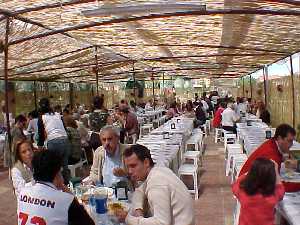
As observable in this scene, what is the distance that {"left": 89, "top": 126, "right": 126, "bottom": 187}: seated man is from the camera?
15.3ft

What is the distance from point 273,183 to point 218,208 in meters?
3.01

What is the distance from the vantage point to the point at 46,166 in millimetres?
2740

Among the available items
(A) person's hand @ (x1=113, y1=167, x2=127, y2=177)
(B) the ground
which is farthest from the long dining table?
(A) person's hand @ (x1=113, y1=167, x2=127, y2=177)

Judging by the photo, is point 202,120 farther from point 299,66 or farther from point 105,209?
point 105,209

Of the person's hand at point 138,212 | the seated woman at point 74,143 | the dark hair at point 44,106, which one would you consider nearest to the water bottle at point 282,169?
the person's hand at point 138,212

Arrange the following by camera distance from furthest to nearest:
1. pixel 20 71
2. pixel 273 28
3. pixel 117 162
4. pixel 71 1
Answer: pixel 20 71, pixel 273 28, pixel 71 1, pixel 117 162

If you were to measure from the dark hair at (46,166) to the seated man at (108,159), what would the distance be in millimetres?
1832

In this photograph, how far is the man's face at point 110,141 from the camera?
4645 millimetres

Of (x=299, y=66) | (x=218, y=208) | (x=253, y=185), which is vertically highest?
(x=299, y=66)

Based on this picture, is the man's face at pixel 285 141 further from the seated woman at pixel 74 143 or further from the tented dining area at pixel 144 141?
the seated woman at pixel 74 143

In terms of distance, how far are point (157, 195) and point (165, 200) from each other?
5 centimetres

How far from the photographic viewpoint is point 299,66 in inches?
449

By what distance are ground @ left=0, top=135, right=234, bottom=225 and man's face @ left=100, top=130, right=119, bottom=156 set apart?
1.64 m

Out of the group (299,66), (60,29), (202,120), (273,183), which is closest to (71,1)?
(60,29)
